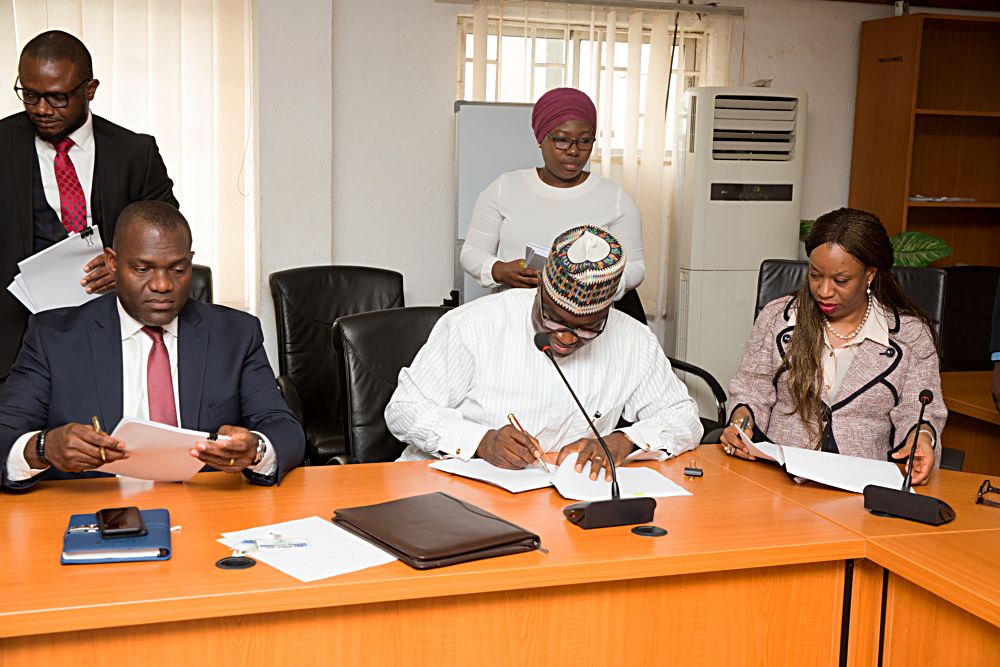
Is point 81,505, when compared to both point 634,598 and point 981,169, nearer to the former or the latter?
point 634,598

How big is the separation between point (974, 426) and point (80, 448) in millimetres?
2888

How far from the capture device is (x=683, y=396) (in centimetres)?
264

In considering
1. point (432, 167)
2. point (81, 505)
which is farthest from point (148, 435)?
point (432, 167)

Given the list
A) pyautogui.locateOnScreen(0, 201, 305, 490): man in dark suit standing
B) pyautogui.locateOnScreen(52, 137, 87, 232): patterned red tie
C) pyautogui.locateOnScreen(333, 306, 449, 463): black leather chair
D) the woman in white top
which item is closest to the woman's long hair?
the woman in white top

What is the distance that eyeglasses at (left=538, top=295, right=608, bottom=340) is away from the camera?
2.39 meters

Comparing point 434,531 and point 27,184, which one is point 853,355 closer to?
point 434,531

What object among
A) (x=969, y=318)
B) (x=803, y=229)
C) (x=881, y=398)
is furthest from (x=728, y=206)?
(x=881, y=398)

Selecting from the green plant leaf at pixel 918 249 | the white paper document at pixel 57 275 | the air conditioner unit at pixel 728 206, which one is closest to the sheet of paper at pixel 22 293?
the white paper document at pixel 57 275

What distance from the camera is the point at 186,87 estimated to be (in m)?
4.52

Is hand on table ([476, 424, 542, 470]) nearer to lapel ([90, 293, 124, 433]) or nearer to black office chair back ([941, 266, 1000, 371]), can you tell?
lapel ([90, 293, 124, 433])

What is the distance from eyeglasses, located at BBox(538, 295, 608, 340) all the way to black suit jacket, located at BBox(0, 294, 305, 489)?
2.05ft

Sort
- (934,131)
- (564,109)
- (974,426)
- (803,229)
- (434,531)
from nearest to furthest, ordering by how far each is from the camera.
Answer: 1. (434,531)
2. (564,109)
3. (974,426)
4. (803,229)
5. (934,131)

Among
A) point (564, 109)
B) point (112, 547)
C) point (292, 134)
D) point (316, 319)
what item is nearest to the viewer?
point (112, 547)

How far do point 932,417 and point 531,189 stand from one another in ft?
4.82
